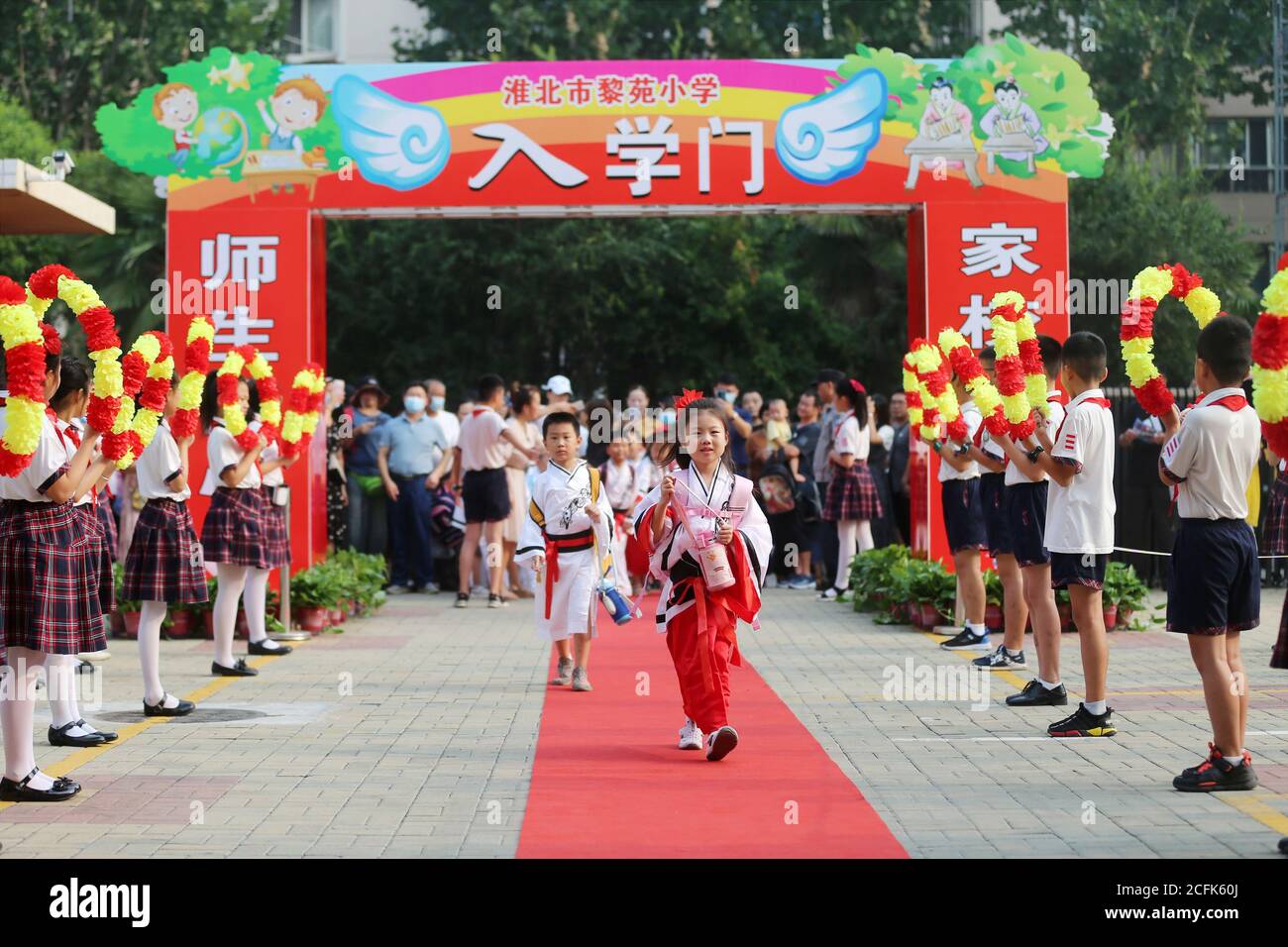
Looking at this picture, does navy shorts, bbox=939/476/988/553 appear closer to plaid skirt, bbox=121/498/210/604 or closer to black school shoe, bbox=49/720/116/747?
plaid skirt, bbox=121/498/210/604

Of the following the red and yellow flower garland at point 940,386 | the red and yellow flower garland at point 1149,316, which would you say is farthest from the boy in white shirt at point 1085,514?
the red and yellow flower garland at point 940,386

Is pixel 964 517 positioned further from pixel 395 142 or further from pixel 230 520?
pixel 395 142

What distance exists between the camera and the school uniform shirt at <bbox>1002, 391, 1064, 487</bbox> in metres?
9.38

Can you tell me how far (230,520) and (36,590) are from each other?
13.2 feet

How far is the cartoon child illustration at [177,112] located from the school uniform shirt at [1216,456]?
10.2m

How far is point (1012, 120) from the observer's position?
14.4 meters

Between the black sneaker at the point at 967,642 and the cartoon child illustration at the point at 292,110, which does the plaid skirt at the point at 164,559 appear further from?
the cartoon child illustration at the point at 292,110

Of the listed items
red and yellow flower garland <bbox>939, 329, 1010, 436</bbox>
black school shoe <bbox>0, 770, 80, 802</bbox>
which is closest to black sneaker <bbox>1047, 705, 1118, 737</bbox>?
red and yellow flower garland <bbox>939, 329, 1010, 436</bbox>

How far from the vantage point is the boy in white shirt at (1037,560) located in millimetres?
9070

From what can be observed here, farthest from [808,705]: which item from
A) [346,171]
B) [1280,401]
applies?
[346,171]

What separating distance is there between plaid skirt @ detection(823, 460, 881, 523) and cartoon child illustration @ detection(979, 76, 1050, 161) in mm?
3271

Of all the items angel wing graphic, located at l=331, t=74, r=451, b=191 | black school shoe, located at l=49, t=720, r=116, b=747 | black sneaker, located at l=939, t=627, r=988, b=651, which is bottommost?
black sneaker, located at l=939, t=627, r=988, b=651

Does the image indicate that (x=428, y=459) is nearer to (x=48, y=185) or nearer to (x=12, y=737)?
(x=48, y=185)

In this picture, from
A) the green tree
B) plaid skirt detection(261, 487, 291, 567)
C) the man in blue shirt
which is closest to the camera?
plaid skirt detection(261, 487, 291, 567)
